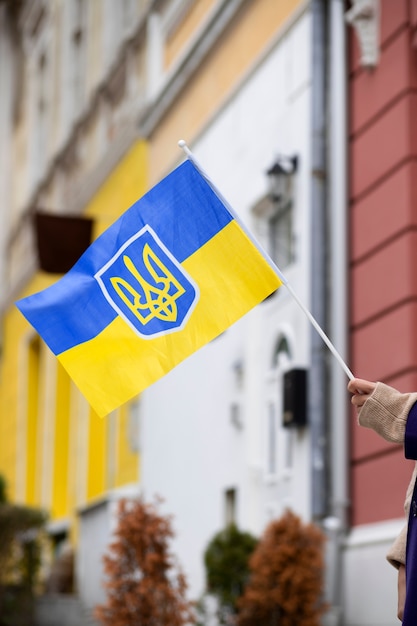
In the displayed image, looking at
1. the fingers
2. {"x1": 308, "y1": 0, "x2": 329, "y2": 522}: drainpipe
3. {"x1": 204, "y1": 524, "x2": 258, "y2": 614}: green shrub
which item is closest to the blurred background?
{"x1": 308, "y1": 0, "x2": 329, "y2": 522}: drainpipe

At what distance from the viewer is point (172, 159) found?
14.3 metres

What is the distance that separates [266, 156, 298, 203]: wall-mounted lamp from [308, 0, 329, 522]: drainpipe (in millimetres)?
523

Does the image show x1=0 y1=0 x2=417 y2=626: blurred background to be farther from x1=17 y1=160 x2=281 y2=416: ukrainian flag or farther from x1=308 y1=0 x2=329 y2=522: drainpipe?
x1=17 y1=160 x2=281 y2=416: ukrainian flag

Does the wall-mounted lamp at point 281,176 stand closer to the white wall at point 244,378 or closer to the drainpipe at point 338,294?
Result: the white wall at point 244,378

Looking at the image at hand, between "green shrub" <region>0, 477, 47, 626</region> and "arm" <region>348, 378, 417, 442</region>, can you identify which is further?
"green shrub" <region>0, 477, 47, 626</region>

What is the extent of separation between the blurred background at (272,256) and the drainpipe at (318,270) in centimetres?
2

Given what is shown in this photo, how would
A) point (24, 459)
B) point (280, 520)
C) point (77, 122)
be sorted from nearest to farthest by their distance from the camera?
point (280, 520)
point (77, 122)
point (24, 459)

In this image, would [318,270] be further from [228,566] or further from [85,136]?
[85,136]

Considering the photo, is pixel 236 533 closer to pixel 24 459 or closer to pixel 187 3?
pixel 187 3

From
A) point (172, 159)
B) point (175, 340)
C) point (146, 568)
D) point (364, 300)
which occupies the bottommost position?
point (146, 568)

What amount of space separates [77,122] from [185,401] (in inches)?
260

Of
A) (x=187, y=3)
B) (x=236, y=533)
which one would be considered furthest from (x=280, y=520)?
(x=187, y=3)

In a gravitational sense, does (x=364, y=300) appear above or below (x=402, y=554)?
above

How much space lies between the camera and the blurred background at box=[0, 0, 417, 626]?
9445mm
